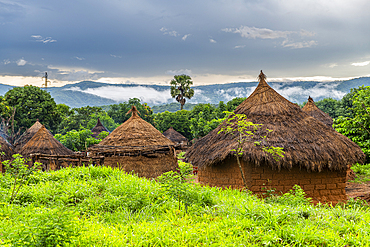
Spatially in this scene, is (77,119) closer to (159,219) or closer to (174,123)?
(174,123)

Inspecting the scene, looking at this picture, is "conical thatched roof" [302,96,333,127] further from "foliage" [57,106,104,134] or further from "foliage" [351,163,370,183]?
"foliage" [57,106,104,134]

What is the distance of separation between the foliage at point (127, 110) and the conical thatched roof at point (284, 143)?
116ft

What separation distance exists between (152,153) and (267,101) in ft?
19.9

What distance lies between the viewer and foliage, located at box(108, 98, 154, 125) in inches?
1829

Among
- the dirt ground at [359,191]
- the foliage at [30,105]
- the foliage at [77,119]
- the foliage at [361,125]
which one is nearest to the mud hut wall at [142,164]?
the dirt ground at [359,191]

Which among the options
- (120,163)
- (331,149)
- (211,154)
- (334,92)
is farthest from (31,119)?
(334,92)

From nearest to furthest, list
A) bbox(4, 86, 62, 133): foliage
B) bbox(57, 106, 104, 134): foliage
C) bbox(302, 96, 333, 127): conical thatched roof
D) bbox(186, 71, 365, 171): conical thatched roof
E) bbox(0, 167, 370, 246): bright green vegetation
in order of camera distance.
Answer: bbox(0, 167, 370, 246): bright green vegetation < bbox(186, 71, 365, 171): conical thatched roof < bbox(302, 96, 333, 127): conical thatched roof < bbox(4, 86, 62, 133): foliage < bbox(57, 106, 104, 134): foliage

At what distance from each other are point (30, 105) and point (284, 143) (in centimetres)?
3321

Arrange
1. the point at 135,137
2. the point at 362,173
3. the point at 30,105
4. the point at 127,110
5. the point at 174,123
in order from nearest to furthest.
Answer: the point at 135,137
the point at 362,173
the point at 30,105
the point at 174,123
the point at 127,110

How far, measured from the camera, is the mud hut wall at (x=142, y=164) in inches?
529

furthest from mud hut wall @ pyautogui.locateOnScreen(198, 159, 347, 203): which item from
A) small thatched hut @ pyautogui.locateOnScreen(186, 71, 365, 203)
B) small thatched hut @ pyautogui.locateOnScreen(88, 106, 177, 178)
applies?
small thatched hut @ pyautogui.locateOnScreen(88, 106, 177, 178)

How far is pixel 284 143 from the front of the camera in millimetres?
A: 9148

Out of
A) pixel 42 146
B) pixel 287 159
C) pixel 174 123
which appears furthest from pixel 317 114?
pixel 174 123

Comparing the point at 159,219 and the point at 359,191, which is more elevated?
the point at 159,219
